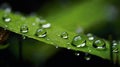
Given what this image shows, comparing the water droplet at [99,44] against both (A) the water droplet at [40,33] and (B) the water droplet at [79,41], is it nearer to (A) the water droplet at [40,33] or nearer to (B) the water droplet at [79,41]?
(B) the water droplet at [79,41]

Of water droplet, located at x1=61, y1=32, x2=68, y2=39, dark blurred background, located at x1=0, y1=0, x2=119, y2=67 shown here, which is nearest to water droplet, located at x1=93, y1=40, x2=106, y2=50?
water droplet, located at x1=61, y1=32, x2=68, y2=39

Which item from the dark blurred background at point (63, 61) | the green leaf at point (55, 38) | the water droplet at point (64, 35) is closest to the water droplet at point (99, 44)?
the green leaf at point (55, 38)

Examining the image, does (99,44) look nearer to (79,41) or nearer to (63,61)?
(79,41)

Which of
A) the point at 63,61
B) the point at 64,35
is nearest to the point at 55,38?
the point at 64,35

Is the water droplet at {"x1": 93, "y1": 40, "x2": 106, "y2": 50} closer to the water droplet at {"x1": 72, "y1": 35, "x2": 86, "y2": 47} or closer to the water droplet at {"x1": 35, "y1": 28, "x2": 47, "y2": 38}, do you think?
the water droplet at {"x1": 72, "y1": 35, "x2": 86, "y2": 47}

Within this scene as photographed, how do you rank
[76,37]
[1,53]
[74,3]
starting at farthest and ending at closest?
1. [74,3]
2. [1,53]
3. [76,37]

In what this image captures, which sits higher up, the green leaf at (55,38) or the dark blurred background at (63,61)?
the green leaf at (55,38)

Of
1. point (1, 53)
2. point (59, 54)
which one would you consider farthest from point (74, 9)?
point (1, 53)

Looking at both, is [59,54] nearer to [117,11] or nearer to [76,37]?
[76,37]

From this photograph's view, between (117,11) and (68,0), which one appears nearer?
(117,11)
